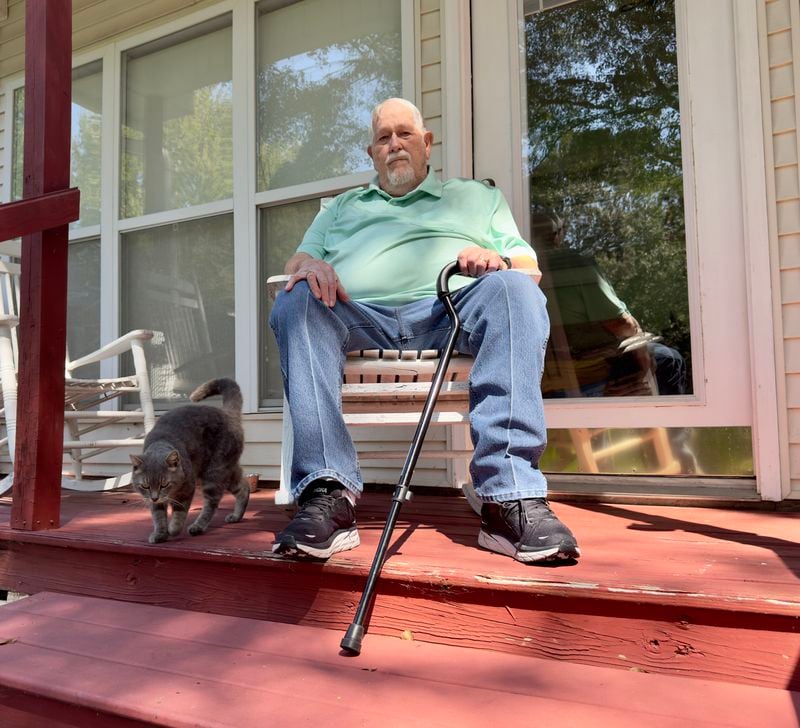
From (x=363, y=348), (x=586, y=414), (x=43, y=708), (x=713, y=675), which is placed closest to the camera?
(x=713, y=675)

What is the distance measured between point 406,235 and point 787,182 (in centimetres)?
129

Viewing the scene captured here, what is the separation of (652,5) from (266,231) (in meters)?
1.89

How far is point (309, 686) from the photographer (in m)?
1.13

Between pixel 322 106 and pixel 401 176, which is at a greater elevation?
pixel 322 106

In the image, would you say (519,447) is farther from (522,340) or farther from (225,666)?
(225,666)

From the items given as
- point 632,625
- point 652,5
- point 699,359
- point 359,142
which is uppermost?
point 652,5

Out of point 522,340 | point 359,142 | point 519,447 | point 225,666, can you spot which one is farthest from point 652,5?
point 225,666

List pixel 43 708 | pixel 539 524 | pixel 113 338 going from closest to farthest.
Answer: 1. pixel 43 708
2. pixel 539 524
3. pixel 113 338

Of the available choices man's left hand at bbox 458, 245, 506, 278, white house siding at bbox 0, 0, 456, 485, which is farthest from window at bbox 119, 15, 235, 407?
man's left hand at bbox 458, 245, 506, 278

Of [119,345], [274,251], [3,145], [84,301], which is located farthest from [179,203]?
[3,145]

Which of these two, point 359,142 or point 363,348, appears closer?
point 363,348

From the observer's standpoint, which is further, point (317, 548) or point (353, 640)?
point (317, 548)

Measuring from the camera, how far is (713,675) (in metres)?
1.12

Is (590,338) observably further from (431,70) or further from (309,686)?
(309,686)
